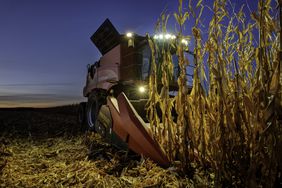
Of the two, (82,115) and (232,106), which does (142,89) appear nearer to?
(82,115)

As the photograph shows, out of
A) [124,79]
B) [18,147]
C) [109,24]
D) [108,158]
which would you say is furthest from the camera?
[109,24]

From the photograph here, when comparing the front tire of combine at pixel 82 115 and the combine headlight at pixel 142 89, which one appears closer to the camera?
the combine headlight at pixel 142 89

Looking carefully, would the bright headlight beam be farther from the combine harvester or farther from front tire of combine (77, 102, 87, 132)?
front tire of combine (77, 102, 87, 132)

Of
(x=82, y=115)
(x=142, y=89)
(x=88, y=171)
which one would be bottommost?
(x=88, y=171)

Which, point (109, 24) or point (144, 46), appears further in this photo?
point (109, 24)

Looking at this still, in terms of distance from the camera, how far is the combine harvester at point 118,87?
3.22 meters

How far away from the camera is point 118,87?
6621mm

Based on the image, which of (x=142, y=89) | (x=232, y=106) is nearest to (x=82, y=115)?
(x=142, y=89)

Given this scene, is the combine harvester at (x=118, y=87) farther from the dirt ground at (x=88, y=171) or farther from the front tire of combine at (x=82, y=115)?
the dirt ground at (x=88, y=171)

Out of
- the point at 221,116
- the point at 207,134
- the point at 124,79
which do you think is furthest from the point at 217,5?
the point at 124,79

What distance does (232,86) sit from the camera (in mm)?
2232

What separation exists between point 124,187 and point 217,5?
Result: 5.29 feet

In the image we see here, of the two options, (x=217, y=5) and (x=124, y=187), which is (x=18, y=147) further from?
(x=217, y=5)

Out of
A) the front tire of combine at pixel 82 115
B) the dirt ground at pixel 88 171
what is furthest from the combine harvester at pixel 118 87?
the dirt ground at pixel 88 171
